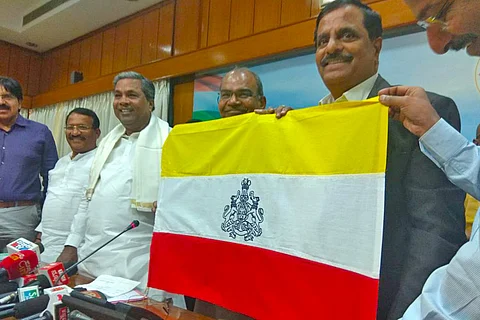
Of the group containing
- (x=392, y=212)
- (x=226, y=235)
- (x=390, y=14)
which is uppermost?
(x=390, y=14)

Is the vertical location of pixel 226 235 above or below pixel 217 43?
below

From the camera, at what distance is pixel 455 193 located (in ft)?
3.35

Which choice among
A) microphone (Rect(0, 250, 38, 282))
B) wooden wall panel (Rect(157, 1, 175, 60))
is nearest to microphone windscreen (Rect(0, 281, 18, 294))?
microphone (Rect(0, 250, 38, 282))

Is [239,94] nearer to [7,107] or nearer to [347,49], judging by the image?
[347,49]

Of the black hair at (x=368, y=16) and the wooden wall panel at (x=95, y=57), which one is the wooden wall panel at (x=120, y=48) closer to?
the wooden wall panel at (x=95, y=57)

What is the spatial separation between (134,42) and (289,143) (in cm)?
329

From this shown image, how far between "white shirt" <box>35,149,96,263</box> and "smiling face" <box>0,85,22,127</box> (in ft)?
1.77

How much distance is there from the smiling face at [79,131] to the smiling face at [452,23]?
2257mm

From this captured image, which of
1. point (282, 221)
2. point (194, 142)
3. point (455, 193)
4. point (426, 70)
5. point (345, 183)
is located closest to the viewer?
point (455, 193)

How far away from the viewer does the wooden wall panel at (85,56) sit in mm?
4713

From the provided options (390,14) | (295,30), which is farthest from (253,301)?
(295,30)

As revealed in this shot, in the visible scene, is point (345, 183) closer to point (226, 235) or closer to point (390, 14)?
point (226, 235)

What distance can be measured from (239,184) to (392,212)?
1.81 feet

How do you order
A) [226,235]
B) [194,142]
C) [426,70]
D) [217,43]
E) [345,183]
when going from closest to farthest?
1. [345,183]
2. [226,235]
3. [194,142]
4. [426,70]
5. [217,43]
